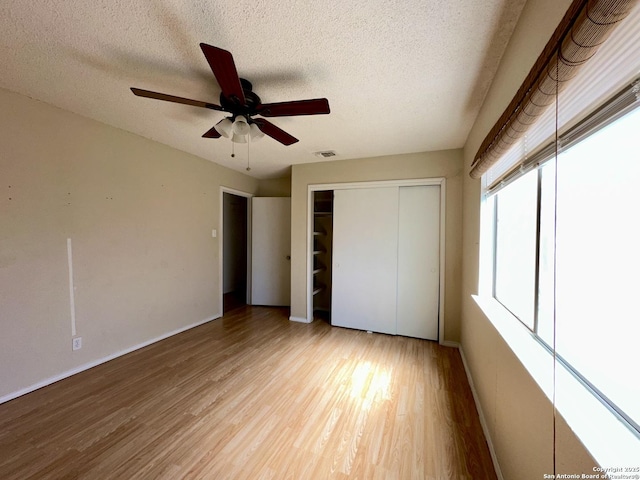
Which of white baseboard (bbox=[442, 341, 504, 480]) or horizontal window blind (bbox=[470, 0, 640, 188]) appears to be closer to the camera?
horizontal window blind (bbox=[470, 0, 640, 188])

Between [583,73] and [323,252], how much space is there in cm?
364

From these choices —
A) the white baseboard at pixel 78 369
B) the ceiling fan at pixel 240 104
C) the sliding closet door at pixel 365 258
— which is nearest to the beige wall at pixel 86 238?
the white baseboard at pixel 78 369

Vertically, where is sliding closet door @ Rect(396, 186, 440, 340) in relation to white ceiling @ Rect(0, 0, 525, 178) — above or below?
below

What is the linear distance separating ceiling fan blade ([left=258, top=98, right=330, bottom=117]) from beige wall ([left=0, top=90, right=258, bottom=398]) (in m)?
1.93

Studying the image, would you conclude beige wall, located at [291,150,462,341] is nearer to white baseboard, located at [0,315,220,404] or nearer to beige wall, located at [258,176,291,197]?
beige wall, located at [258,176,291,197]

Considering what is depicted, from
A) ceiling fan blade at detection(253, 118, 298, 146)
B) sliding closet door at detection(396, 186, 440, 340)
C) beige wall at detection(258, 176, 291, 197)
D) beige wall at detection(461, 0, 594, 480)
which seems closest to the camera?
beige wall at detection(461, 0, 594, 480)

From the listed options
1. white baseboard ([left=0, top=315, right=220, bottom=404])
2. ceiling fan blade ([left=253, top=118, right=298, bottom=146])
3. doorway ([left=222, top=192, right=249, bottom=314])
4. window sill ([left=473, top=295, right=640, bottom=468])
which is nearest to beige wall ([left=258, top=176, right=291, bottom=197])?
doorway ([left=222, top=192, right=249, bottom=314])

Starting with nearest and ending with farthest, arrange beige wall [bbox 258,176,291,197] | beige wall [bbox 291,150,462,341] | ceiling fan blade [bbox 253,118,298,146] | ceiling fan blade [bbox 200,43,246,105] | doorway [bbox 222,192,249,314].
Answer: ceiling fan blade [bbox 200,43,246,105] → ceiling fan blade [bbox 253,118,298,146] → beige wall [bbox 291,150,462,341] → beige wall [bbox 258,176,291,197] → doorway [bbox 222,192,249,314]

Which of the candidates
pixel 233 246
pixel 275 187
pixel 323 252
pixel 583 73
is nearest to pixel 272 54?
pixel 583 73

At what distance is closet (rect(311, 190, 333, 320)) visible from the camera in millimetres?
4164

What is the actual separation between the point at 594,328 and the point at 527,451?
630mm

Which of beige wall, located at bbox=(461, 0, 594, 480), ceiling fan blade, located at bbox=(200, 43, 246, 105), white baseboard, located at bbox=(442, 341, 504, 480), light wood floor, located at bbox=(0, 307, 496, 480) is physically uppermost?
ceiling fan blade, located at bbox=(200, 43, 246, 105)

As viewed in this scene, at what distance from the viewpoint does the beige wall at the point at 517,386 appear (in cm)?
84

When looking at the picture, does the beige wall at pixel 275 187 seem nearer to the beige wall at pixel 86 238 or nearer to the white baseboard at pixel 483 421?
the beige wall at pixel 86 238
